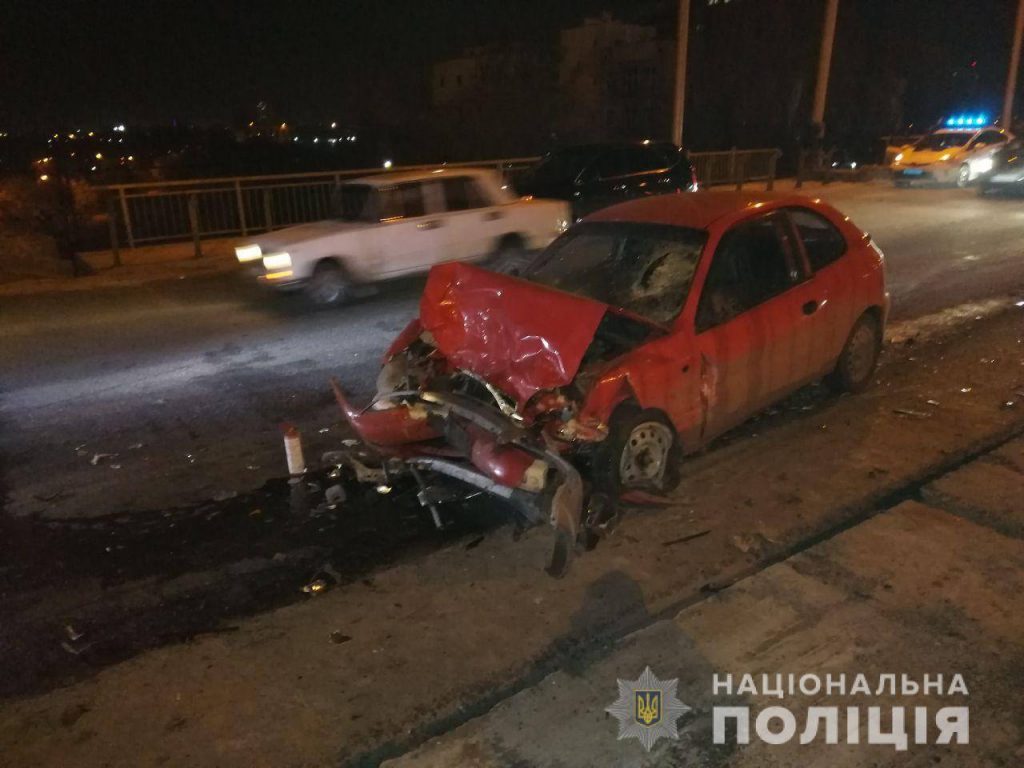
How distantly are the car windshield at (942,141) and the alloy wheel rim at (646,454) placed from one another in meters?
23.7

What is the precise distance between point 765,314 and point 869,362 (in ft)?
6.22

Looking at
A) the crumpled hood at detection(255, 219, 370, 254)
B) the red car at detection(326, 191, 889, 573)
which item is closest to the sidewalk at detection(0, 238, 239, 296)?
the crumpled hood at detection(255, 219, 370, 254)

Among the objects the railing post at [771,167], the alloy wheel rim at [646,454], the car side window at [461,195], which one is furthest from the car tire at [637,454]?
the railing post at [771,167]

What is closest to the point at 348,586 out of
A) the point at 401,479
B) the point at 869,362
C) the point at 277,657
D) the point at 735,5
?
the point at 277,657

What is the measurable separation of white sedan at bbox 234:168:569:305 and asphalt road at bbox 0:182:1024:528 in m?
0.51

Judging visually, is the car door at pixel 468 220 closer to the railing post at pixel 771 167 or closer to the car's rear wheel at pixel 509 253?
the car's rear wheel at pixel 509 253

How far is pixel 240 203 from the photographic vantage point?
54.0 feet

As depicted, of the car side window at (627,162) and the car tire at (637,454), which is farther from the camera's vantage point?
the car side window at (627,162)

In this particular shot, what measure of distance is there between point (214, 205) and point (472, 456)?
46.6 ft

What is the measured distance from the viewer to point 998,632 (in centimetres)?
366

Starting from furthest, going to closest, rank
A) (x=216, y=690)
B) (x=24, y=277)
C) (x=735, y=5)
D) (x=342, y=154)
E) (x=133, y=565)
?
(x=342, y=154) → (x=735, y=5) → (x=24, y=277) → (x=133, y=565) → (x=216, y=690)

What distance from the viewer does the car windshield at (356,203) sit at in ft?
35.4

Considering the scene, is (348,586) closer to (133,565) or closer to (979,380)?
(133,565)

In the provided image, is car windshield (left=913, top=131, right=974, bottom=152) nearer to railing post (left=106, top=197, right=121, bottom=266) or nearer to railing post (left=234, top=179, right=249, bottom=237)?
railing post (left=234, top=179, right=249, bottom=237)
